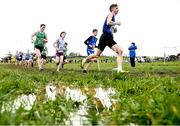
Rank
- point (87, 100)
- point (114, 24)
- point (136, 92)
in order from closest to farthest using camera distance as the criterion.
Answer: point (87, 100)
point (136, 92)
point (114, 24)

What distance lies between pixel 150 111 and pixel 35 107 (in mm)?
1163

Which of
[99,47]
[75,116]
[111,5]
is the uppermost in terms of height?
[111,5]

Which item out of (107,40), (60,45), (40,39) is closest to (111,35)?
(107,40)

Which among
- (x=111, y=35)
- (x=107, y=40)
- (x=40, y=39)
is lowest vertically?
(x=107, y=40)

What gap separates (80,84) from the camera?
11547 millimetres

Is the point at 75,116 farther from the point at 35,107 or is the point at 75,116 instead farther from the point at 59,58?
the point at 59,58

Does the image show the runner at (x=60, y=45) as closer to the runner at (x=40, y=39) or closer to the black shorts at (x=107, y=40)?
the runner at (x=40, y=39)

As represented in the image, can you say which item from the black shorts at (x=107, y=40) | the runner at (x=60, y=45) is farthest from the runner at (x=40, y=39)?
the black shorts at (x=107, y=40)

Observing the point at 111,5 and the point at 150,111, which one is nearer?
the point at 150,111

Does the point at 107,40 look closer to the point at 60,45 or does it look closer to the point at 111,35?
the point at 111,35

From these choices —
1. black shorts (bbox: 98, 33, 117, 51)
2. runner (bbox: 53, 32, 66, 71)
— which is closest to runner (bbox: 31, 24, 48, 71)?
runner (bbox: 53, 32, 66, 71)

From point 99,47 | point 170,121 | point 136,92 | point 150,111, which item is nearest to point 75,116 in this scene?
point 150,111

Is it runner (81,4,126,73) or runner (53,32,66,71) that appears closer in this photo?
runner (81,4,126,73)

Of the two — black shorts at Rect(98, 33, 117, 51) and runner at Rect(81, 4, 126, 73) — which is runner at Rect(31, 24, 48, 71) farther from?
black shorts at Rect(98, 33, 117, 51)
